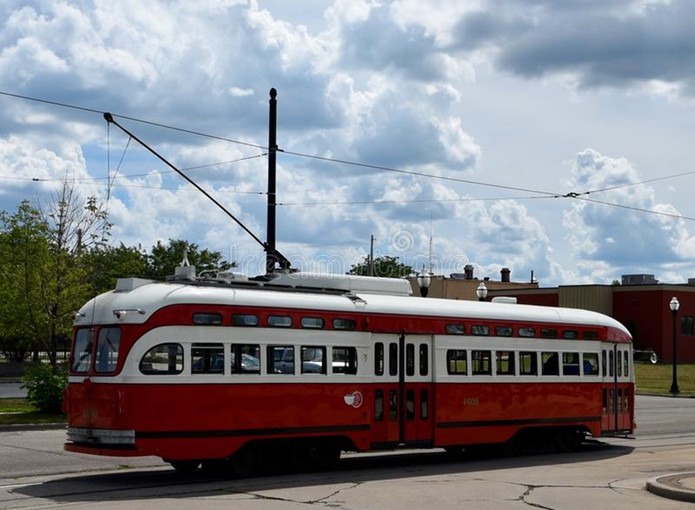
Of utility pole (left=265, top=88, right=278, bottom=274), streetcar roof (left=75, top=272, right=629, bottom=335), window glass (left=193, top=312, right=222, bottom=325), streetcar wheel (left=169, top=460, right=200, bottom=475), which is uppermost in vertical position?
utility pole (left=265, top=88, right=278, bottom=274)

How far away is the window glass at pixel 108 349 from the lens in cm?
1595

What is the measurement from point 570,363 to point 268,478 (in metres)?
8.05

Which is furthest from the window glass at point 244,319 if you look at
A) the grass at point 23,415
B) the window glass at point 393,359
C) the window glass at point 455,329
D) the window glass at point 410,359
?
the grass at point 23,415

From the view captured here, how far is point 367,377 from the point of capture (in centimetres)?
1836

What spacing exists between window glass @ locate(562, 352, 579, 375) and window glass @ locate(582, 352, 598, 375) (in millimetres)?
262

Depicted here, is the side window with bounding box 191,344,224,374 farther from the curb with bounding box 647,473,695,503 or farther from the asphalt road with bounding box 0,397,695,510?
the curb with bounding box 647,473,695,503

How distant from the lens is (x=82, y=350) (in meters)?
16.7

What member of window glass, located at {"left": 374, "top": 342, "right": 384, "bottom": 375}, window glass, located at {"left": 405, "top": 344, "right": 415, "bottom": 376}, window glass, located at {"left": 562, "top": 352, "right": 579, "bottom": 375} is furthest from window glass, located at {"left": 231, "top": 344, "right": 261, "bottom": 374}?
window glass, located at {"left": 562, "top": 352, "right": 579, "bottom": 375}

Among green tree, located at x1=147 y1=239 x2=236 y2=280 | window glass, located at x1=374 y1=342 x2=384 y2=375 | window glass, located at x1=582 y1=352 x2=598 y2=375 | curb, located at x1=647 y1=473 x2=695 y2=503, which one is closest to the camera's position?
curb, located at x1=647 y1=473 x2=695 y2=503

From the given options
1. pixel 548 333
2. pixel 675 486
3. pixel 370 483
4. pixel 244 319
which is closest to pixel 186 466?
pixel 244 319

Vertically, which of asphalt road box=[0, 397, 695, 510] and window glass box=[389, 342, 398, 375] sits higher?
window glass box=[389, 342, 398, 375]

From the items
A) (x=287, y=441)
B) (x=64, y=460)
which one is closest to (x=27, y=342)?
(x=64, y=460)

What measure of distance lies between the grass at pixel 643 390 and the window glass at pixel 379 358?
1096cm

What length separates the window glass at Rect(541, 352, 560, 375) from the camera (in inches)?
850
